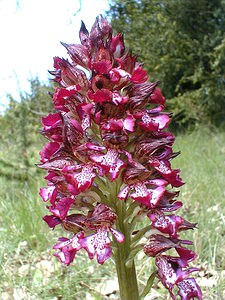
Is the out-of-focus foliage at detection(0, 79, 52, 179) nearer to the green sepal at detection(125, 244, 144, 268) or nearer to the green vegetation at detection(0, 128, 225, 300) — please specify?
the green vegetation at detection(0, 128, 225, 300)

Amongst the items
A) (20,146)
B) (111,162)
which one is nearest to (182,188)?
(20,146)

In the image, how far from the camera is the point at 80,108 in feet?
4.27

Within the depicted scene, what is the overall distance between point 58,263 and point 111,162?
1707mm

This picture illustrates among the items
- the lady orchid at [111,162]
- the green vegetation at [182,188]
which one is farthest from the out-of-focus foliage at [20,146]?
the lady orchid at [111,162]

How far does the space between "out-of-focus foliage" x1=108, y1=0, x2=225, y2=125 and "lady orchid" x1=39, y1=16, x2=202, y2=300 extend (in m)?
10.1

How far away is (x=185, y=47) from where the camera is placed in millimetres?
12367

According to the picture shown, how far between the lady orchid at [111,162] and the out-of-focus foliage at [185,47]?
10071mm

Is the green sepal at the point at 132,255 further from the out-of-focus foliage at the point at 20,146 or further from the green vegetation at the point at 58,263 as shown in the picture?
the out-of-focus foliage at the point at 20,146

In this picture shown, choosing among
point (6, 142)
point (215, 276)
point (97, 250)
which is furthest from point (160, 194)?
point (6, 142)

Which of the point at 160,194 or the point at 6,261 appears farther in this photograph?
the point at 6,261

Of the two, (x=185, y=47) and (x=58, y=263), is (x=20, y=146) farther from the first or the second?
(x=185, y=47)

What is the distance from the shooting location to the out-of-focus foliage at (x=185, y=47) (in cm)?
1155

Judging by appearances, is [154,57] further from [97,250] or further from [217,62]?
[97,250]

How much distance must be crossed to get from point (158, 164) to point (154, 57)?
11.8 m
